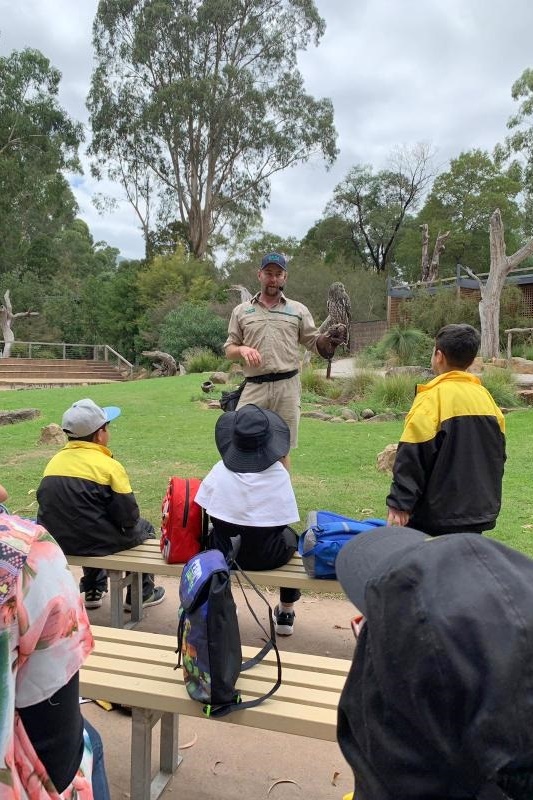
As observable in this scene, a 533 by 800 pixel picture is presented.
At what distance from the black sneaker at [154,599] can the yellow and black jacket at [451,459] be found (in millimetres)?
1746

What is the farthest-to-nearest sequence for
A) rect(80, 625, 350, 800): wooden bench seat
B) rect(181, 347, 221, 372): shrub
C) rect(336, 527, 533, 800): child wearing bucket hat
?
rect(181, 347, 221, 372): shrub
rect(80, 625, 350, 800): wooden bench seat
rect(336, 527, 533, 800): child wearing bucket hat

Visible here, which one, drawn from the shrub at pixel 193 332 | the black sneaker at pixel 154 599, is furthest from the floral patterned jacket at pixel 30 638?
the shrub at pixel 193 332

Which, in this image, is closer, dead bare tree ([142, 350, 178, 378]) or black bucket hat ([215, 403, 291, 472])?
black bucket hat ([215, 403, 291, 472])

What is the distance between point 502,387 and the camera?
35.3ft

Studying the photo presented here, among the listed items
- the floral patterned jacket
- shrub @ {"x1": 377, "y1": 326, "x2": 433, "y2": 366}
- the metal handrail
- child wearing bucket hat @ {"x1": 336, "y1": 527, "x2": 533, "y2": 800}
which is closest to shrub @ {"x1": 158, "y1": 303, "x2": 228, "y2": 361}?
the metal handrail

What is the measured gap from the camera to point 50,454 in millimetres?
7594

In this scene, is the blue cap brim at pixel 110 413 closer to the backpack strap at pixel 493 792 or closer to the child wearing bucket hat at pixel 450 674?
the child wearing bucket hat at pixel 450 674

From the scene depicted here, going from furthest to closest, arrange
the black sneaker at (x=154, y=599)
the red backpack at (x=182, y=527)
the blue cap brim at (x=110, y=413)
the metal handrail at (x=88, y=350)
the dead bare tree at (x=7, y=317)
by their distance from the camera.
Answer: the dead bare tree at (x=7, y=317), the metal handrail at (x=88, y=350), the black sneaker at (x=154, y=599), the blue cap brim at (x=110, y=413), the red backpack at (x=182, y=527)

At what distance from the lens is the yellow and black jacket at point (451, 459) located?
267 cm

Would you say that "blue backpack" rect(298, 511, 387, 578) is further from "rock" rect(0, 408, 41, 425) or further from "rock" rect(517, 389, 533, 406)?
"rock" rect(517, 389, 533, 406)

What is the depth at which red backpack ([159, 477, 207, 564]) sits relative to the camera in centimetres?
301

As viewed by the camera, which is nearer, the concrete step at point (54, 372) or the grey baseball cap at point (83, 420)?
the grey baseball cap at point (83, 420)

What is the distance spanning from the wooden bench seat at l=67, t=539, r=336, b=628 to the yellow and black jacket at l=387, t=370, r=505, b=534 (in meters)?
0.57

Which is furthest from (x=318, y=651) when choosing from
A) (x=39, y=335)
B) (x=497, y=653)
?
Answer: (x=39, y=335)
